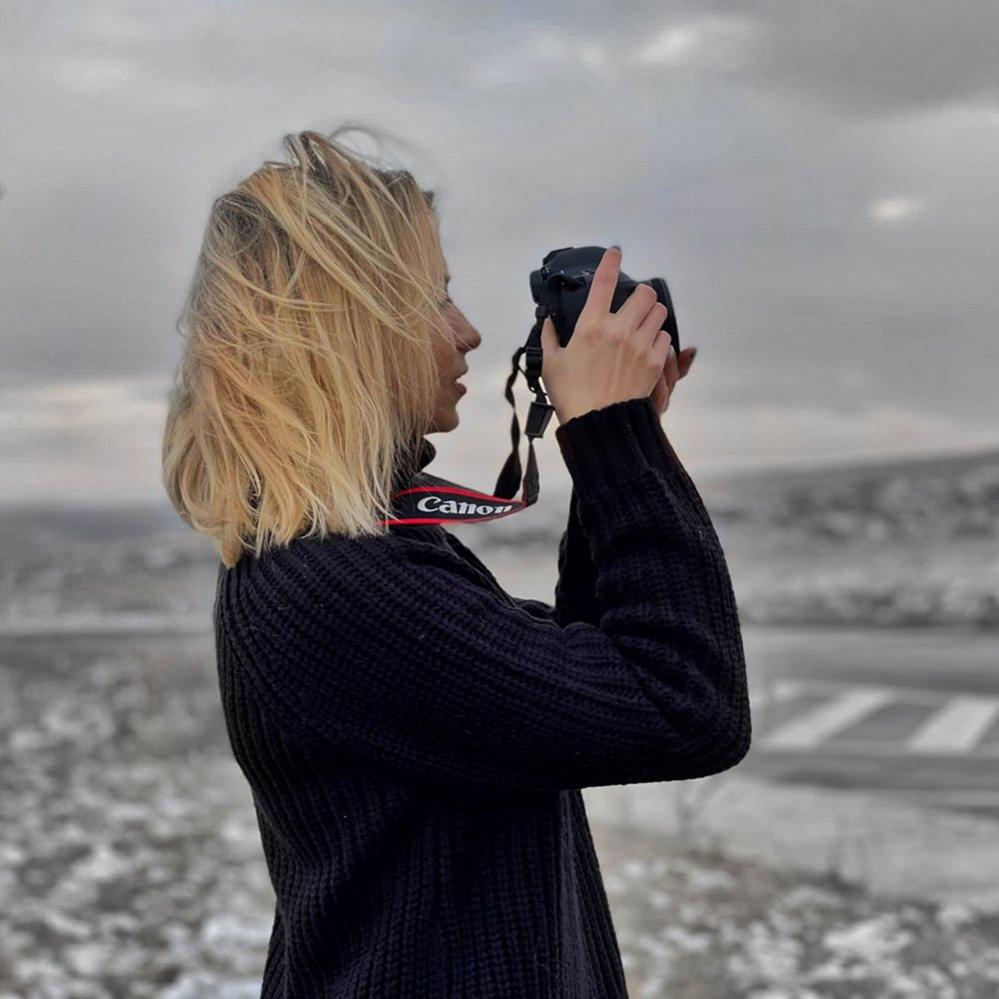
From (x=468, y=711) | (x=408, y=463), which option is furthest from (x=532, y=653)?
(x=408, y=463)

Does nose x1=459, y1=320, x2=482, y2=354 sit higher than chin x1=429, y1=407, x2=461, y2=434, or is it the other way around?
nose x1=459, y1=320, x2=482, y2=354

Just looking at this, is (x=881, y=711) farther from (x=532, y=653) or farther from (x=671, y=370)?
(x=532, y=653)

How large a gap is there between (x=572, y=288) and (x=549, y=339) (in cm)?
3

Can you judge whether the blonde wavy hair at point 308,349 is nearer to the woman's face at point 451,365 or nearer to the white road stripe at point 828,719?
the woman's face at point 451,365

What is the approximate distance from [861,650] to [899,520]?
10.7 inches

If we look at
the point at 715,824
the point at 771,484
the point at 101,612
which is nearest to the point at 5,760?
the point at 101,612

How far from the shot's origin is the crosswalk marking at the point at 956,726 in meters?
2.39

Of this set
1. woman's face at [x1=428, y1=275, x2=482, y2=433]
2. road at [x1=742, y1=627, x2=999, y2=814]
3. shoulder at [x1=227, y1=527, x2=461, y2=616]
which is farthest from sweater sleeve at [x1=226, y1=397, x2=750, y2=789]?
road at [x1=742, y1=627, x2=999, y2=814]

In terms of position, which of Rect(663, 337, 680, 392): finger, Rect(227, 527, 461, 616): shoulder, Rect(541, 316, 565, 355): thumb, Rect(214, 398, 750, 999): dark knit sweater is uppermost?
Rect(541, 316, 565, 355): thumb

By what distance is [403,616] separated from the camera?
69cm

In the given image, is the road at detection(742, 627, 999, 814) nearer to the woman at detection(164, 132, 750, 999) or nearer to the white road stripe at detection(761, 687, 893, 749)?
the white road stripe at detection(761, 687, 893, 749)

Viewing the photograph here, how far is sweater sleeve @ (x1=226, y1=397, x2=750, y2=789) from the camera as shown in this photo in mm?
679

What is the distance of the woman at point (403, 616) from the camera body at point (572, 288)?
0.06ft

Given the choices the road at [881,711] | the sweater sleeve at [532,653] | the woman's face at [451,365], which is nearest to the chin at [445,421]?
→ the woman's face at [451,365]
